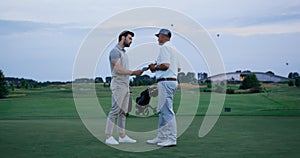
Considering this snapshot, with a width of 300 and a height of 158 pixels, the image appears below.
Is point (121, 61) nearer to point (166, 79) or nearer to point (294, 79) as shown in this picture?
point (166, 79)

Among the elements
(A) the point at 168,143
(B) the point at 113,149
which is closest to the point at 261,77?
(A) the point at 168,143

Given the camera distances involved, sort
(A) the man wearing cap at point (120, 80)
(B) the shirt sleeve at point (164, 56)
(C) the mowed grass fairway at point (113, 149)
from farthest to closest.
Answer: (A) the man wearing cap at point (120, 80) → (B) the shirt sleeve at point (164, 56) → (C) the mowed grass fairway at point (113, 149)

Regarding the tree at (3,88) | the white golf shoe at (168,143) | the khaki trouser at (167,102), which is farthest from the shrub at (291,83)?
the white golf shoe at (168,143)

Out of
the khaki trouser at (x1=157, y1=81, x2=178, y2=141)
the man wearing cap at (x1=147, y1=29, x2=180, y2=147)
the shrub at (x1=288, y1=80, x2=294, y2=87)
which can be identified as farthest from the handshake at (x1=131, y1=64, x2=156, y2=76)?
the shrub at (x1=288, y1=80, x2=294, y2=87)

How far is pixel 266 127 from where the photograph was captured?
8891mm

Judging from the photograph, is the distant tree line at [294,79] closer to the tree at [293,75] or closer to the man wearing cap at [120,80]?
the tree at [293,75]

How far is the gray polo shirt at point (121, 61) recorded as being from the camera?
661 centimetres

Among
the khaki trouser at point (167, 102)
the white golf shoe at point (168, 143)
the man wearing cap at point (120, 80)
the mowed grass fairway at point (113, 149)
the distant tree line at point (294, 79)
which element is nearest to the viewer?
the mowed grass fairway at point (113, 149)

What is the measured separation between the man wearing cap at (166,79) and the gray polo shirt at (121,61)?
45 centimetres

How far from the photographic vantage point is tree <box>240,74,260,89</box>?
15211 millimetres

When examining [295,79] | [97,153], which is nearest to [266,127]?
[97,153]

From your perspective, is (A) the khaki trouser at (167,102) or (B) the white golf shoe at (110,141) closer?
(B) the white golf shoe at (110,141)

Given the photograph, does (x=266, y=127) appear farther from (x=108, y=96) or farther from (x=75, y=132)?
(x=108, y=96)

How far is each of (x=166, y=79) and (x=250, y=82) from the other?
30.9 feet
